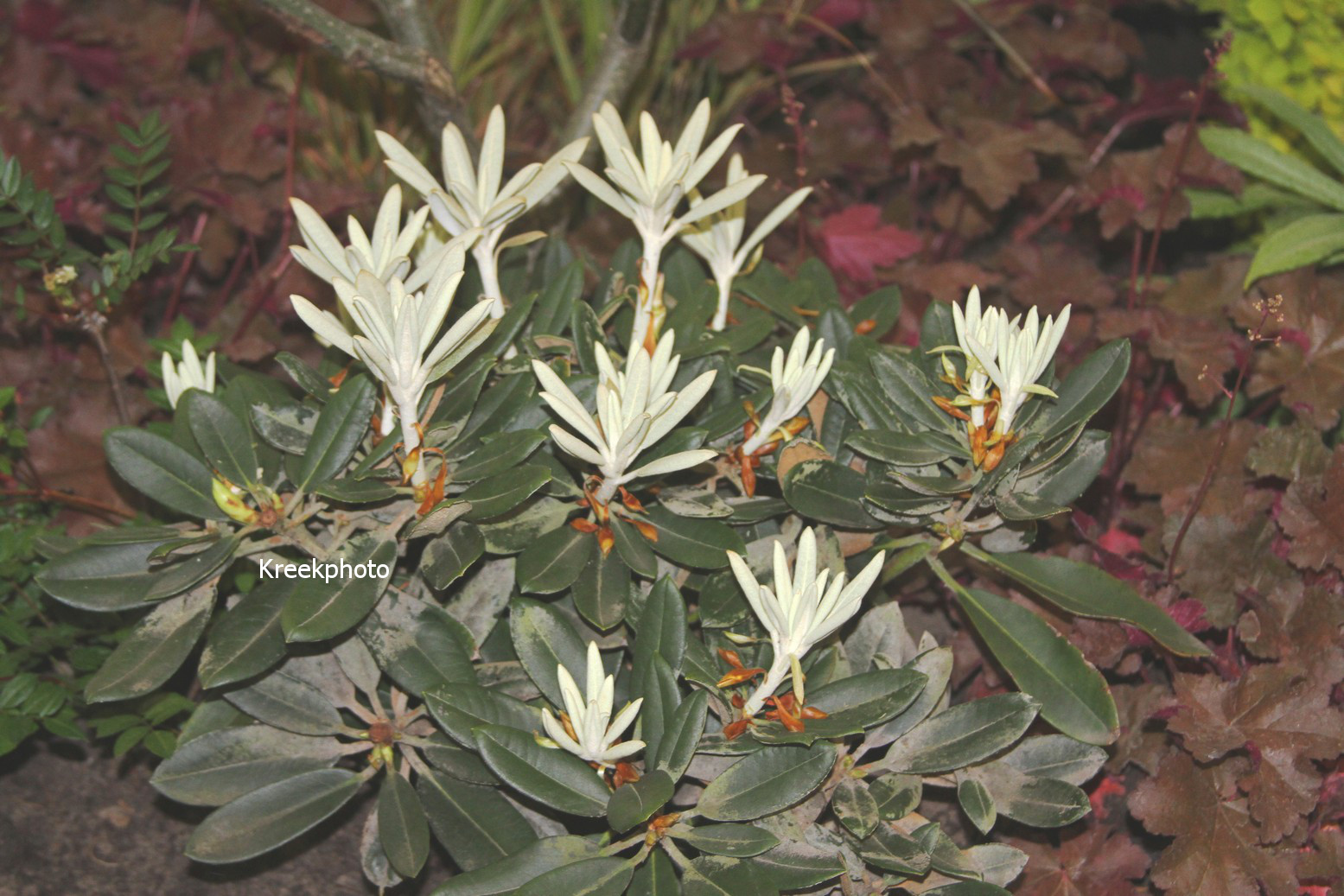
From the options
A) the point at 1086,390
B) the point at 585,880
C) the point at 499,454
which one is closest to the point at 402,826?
the point at 585,880

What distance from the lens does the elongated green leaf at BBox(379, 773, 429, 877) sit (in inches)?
60.9

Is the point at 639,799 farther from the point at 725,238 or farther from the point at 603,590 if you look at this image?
the point at 725,238

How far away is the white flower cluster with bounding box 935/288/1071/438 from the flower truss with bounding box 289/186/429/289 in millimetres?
806

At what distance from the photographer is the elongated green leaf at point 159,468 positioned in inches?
67.5

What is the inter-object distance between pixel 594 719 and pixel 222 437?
0.74 m

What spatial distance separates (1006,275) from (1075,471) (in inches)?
46.2

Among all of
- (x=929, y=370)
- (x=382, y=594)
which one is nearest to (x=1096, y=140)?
(x=929, y=370)

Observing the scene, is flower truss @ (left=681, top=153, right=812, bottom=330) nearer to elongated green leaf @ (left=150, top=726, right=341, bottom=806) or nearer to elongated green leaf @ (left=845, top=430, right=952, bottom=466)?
elongated green leaf @ (left=845, top=430, right=952, bottom=466)

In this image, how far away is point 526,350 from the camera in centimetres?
184

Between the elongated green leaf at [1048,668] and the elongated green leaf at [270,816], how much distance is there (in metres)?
0.96

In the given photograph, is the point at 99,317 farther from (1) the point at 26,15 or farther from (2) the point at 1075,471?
(2) the point at 1075,471

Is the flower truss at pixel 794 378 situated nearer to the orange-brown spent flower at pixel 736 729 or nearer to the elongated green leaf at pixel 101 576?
the orange-brown spent flower at pixel 736 729

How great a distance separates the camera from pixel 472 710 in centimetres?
154

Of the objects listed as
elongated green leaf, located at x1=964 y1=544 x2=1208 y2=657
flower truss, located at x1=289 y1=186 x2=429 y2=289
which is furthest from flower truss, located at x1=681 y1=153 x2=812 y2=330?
elongated green leaf, located at x1=964 y1=544 x2=1208 y2=657
